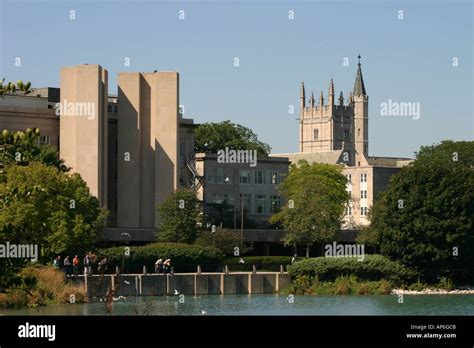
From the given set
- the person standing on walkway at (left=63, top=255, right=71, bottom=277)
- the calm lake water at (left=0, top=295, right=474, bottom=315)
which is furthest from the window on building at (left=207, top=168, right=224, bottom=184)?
the person standing on walkway at (left=63, top=255, right=71, bottom=277)

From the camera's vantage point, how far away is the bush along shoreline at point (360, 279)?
7225 cm

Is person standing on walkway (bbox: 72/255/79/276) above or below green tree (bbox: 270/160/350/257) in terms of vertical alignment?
below

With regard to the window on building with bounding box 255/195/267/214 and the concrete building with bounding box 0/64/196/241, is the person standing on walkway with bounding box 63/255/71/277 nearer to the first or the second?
the concrete building with bounding box 0/64/196/241

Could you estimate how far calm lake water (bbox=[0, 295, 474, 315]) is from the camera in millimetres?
55984

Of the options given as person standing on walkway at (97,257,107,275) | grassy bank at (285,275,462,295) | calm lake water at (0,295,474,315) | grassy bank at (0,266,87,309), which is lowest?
Result: calm lake water at (0,295,474,315)

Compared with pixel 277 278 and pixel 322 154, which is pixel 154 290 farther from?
pixel 322 154

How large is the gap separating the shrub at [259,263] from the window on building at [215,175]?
2944 centimetres

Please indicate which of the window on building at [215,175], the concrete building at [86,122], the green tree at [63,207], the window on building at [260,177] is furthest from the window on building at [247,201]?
the green tree at [63,207]

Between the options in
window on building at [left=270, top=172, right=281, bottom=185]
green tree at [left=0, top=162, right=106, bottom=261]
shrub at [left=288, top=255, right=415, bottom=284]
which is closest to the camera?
green tree at [left=0, top=162, right=106, bottom=261]

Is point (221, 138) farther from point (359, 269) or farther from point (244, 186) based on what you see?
point (359, 269)

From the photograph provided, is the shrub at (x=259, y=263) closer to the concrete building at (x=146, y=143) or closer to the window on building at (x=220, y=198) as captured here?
the concrete building at (x=146, y=143)

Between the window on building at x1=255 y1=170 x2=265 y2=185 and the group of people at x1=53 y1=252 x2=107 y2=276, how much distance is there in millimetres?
48413

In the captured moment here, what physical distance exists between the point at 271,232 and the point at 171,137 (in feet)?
32.8
